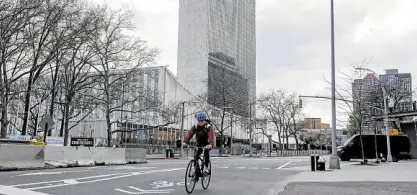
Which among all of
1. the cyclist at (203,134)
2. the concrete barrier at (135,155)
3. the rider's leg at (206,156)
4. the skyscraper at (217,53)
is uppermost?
the skyscraper at (217,53)

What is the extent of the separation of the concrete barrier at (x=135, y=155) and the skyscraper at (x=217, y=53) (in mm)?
46600

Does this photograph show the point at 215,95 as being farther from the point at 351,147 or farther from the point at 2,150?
the point at 2,150

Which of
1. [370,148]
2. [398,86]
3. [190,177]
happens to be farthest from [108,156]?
[398,86]

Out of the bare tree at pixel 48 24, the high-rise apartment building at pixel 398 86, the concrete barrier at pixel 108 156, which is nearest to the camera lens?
the concrete barrier at pixel 108 156

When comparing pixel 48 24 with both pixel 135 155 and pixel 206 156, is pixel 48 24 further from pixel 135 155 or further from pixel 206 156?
pixel 206 156

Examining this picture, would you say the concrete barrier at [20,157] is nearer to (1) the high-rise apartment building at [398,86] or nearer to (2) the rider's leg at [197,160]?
(2) the rider's leg at [197,160]

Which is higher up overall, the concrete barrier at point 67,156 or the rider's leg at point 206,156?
the rider's leg at point 206,156

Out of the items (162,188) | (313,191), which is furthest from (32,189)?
(313,191)

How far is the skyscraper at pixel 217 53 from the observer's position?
81.1 m

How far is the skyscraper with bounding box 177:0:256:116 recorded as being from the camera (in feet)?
266

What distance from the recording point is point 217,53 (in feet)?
316

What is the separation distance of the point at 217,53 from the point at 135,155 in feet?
222

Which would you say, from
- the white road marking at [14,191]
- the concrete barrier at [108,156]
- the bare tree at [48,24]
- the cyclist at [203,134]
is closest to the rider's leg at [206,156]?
the cyclist at [203,134]

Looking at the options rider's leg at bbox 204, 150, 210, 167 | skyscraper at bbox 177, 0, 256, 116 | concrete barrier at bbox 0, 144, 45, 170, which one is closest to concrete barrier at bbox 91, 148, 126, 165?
concrete barrier at bbox 0, 144, 45, 170
